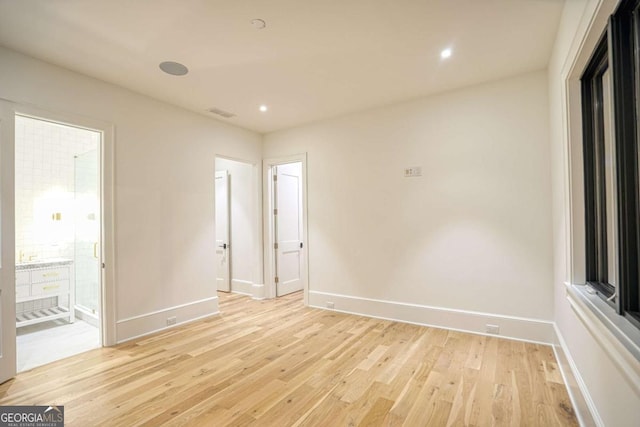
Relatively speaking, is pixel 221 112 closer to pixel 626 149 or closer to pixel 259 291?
pixel 259 291

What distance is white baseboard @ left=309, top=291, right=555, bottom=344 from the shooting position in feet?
10.4

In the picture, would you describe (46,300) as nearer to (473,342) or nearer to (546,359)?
(473,342)

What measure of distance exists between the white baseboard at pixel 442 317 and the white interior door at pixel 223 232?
1985 mm

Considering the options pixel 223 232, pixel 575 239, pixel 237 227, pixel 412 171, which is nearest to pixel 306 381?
pixel 575 239

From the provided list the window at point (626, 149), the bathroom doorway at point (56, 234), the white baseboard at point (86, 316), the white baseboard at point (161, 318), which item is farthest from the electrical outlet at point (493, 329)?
the white baseboard at point (86, 316)

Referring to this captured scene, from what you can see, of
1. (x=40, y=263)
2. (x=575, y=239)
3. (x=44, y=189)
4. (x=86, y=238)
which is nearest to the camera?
(x=575, y=239)

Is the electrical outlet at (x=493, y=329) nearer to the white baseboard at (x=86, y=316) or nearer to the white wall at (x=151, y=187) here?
the white wall at (x=151, y=187)

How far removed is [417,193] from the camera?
386cm

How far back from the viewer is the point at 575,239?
7.25 ft

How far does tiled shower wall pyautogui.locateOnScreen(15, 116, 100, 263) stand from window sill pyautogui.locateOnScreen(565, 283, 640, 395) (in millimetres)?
5671

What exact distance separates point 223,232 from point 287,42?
159 inches

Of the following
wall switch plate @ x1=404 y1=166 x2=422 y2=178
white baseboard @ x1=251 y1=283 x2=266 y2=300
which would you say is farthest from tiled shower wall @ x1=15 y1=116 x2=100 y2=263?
wall switch plate @ x1=404 y1=166 x2=422 y2=178

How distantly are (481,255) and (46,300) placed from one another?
5934 mm

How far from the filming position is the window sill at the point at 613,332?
1177mm
